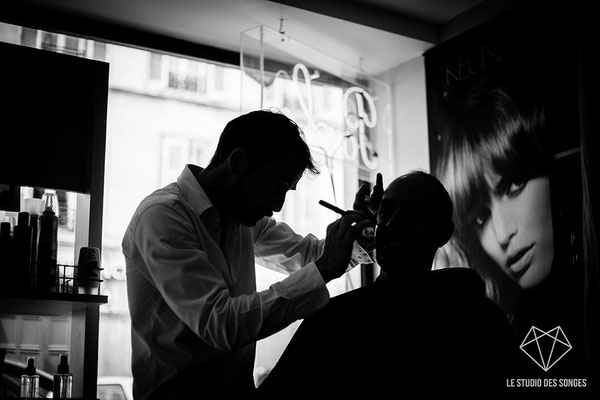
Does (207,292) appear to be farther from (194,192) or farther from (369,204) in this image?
(369,204)

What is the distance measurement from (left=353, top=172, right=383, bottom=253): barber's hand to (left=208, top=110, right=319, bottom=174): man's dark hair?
0.24 metres

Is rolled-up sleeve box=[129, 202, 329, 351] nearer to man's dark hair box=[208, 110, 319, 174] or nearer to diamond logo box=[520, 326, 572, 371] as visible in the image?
man's dark hair box=[208, 110, 319, 174]

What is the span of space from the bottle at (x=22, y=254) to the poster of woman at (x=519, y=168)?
2.33m

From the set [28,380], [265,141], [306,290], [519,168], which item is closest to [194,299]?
[306,290]

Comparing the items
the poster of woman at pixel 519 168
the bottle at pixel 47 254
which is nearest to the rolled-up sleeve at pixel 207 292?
the bottle at pixel 47 254

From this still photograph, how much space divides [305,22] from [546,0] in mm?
1288

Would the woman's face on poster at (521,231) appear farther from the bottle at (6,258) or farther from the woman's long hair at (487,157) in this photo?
the bottle at (6,258)

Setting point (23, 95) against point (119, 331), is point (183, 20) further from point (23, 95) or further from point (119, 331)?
point (119, 331)

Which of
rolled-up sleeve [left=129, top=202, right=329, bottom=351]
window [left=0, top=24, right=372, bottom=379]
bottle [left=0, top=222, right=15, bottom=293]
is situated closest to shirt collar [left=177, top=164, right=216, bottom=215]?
rolled-up sleeve [left=129, top=202, right=329, bottom=351]

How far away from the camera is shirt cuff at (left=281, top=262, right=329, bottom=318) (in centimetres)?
202

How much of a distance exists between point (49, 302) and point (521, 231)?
2270mm

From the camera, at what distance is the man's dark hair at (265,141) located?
2.27m

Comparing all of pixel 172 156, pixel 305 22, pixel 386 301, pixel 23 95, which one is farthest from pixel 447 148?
pixel 23 95

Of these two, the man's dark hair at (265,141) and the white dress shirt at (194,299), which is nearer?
the white dress shirt at (194,299)
